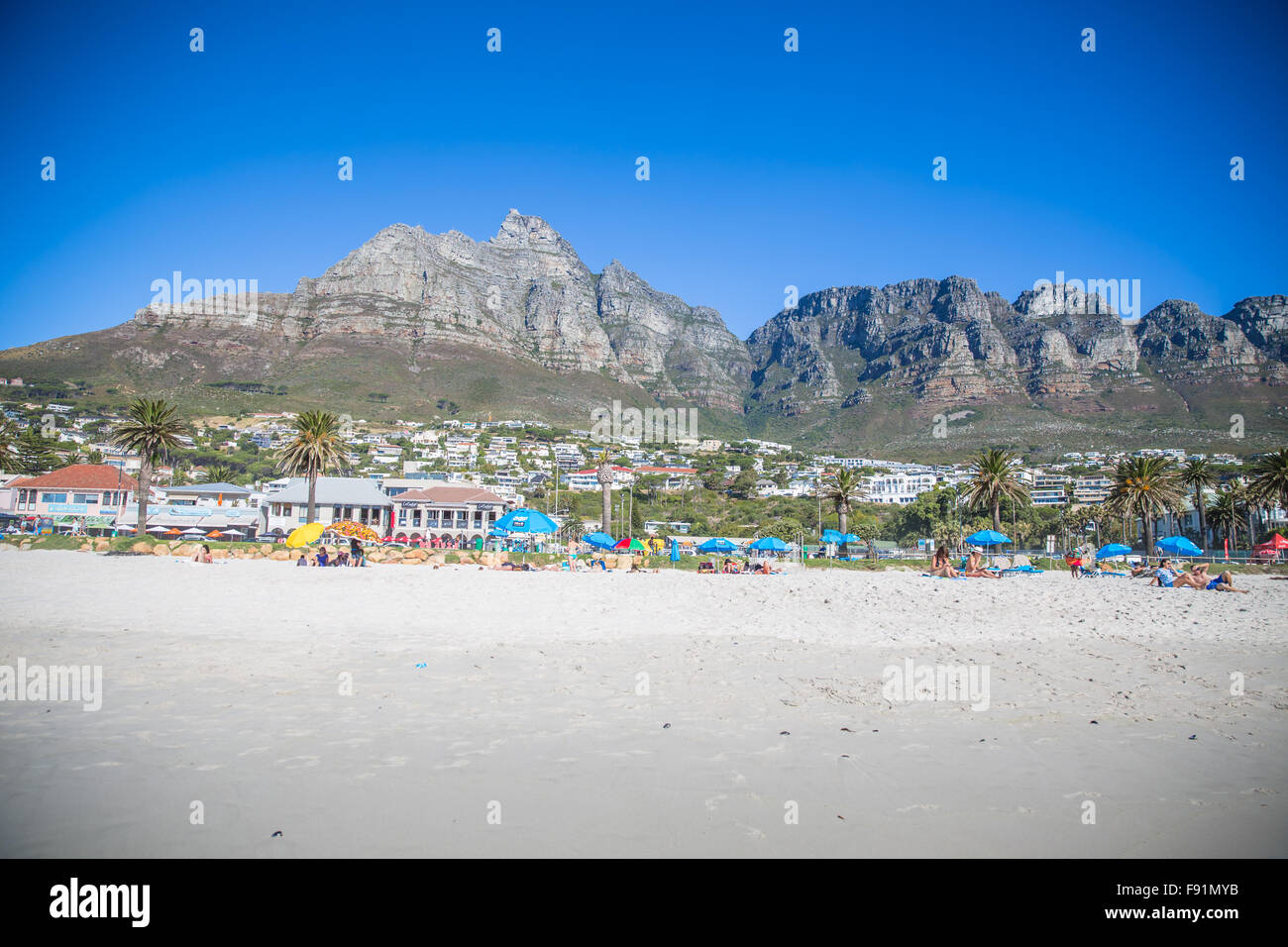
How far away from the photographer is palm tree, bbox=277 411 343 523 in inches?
1977

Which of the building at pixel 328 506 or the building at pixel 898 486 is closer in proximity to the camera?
the building at pixel 328 506

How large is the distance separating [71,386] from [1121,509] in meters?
138

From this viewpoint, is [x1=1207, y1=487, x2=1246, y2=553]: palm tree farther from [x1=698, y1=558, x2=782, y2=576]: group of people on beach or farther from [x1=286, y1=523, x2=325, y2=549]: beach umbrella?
[x1=286, y1=523, x2=325, y2=549]: beach umbrella

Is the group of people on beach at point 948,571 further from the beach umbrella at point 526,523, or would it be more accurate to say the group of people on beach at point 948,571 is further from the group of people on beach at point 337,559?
the group of people on beach at point 337,559

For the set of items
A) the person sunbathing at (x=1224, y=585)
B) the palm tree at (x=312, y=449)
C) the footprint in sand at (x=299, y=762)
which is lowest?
Result: the person sunbathing at (x=1224, y=585)

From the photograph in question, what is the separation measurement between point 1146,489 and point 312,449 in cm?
5874

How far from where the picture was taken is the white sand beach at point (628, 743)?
Answer: 4.20m

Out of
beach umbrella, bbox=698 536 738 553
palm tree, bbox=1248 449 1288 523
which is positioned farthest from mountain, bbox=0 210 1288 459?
beach umbrella, bbox=698 536 738 553

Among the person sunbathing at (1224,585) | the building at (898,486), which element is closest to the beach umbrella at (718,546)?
the person sunbathing at (1224,585)

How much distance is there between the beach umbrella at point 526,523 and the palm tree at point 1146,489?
40800 mm

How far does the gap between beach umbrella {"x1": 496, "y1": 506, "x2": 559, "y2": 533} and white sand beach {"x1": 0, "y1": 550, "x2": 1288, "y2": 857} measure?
2298 centimetres

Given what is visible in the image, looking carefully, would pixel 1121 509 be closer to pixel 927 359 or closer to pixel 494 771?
pixel 494 771

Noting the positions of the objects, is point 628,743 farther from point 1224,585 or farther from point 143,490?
point 143,490
